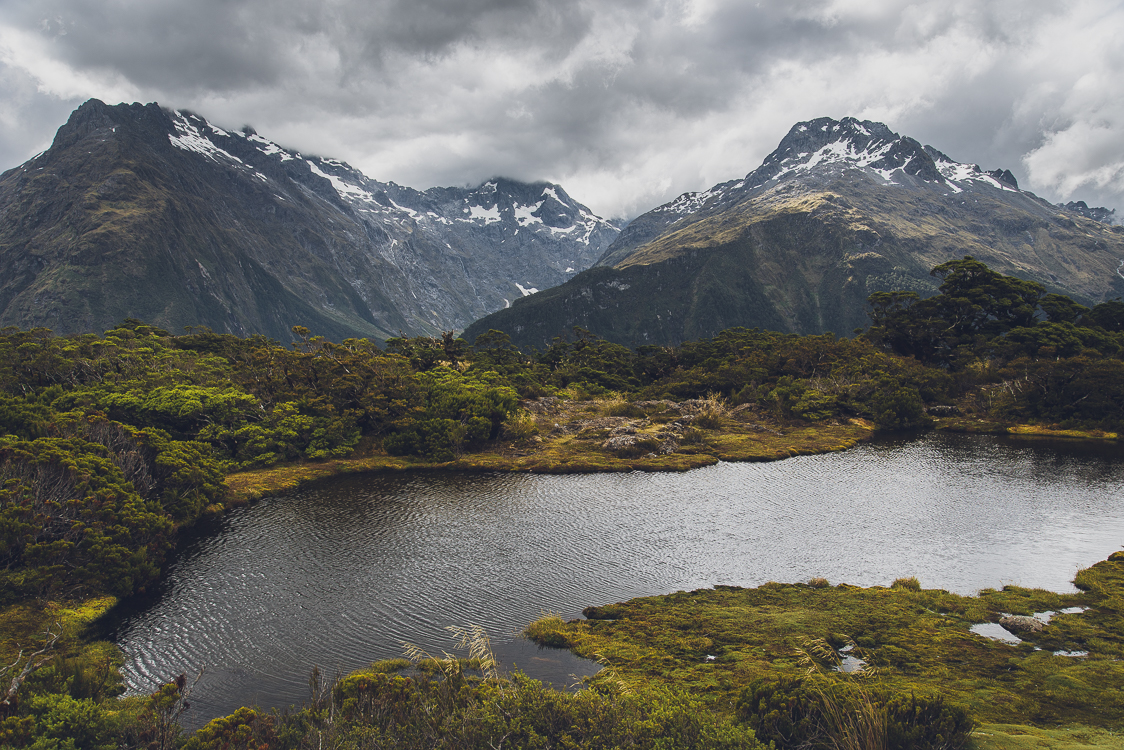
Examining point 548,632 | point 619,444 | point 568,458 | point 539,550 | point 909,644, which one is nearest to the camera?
point 909,644

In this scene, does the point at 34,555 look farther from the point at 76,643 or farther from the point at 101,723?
the point at 101,723

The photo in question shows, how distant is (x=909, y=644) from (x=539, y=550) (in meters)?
17.1

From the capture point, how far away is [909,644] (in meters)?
18.9

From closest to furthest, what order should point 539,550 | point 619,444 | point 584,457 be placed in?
point 539,550 < point 584,457 < point 619,444

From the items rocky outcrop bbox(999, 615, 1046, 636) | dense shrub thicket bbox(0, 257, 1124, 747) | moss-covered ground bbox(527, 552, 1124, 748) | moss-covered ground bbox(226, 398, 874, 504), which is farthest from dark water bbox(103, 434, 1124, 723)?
rocky outcrop bbox(999, 615, 1046, 636)

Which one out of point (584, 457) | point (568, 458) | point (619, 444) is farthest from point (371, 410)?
point (619, 444)

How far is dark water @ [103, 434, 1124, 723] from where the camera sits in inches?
830

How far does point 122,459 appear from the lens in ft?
104

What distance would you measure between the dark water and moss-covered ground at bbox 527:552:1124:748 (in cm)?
178

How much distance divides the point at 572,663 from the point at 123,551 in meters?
20.5

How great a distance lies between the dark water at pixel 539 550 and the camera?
21.1 meters

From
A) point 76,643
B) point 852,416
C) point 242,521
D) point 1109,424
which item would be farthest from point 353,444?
point 1109,424

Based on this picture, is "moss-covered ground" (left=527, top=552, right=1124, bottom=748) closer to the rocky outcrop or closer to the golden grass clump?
the golden grass clump

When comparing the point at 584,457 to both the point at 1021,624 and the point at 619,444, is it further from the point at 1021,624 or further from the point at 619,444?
the point at 1021,624
